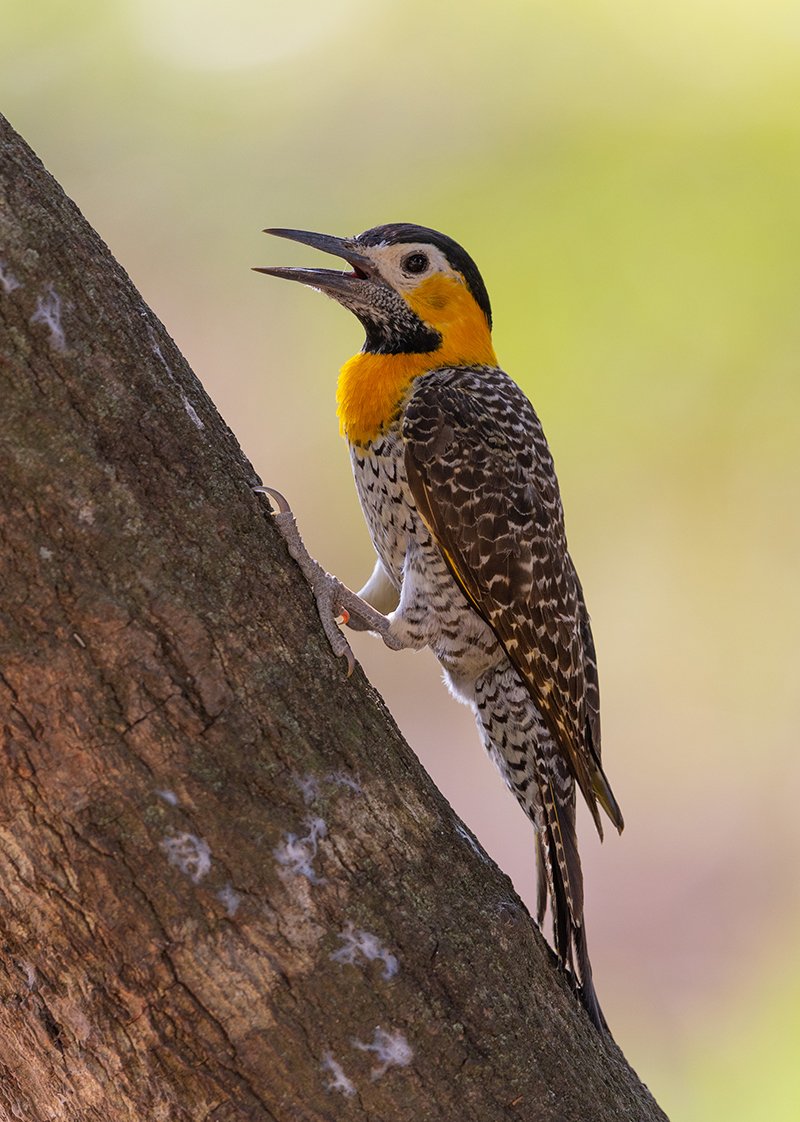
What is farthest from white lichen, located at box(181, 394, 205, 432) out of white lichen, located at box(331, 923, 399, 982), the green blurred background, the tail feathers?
the green blurred background

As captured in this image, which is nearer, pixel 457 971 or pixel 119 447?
pixel 119 447

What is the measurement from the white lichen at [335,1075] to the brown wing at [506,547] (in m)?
1.74

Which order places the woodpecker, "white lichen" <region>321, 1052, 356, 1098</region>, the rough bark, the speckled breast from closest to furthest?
the rough bark < "white lichen" <region>321, 1052, 356, 1098</region> < the woodpecker < the speckled breast

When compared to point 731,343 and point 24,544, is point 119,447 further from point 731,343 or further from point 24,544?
point 731,343

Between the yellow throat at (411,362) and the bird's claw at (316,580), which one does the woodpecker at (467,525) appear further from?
the bird's claw at (316,580)

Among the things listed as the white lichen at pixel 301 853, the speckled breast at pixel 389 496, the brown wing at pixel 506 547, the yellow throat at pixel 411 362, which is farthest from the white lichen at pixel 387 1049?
the yellow throat at pixel 411 362

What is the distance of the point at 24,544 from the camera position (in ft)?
6.70

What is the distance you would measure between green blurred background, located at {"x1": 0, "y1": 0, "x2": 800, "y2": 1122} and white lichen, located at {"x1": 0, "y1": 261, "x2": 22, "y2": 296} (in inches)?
266

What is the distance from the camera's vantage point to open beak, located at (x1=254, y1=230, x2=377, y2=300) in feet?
13.4

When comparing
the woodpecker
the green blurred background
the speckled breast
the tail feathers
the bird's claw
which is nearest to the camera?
the bird's claw

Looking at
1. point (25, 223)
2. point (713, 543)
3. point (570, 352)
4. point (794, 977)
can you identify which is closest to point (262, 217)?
point (570, 352)

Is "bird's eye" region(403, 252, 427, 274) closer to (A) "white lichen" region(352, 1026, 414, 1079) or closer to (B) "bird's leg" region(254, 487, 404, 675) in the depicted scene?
(B) "bird's leg" region(254, 487, 404, 675)

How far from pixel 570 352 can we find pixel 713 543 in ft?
5.91

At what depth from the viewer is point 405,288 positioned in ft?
14.2
